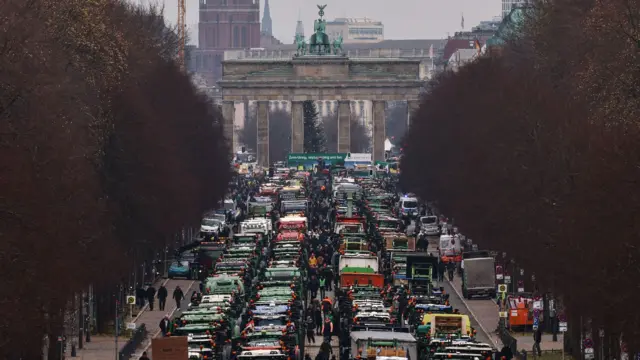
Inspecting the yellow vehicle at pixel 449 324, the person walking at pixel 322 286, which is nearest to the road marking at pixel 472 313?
the person walking at pixel 322 286

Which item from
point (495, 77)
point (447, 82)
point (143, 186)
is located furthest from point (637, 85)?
point (447, 82)

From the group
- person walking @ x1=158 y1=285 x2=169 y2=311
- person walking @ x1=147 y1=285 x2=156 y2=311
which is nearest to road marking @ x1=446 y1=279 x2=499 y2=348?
person walking @ x1=158 y1=285 x2=169 y2=311

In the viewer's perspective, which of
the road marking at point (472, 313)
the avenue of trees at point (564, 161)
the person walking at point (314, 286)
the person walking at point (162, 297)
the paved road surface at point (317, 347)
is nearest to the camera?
the avenue of trees at point (564, 161)

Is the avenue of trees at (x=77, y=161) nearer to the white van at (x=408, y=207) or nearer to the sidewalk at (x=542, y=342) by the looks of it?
the sidewalk at (x=542, y=342)

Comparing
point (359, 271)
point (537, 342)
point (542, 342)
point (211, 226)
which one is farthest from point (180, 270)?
point (537, 342)

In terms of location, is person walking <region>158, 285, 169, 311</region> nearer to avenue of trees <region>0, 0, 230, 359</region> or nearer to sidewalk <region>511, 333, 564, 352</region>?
avenue of trees <region>0, 0, 230, 359</region>

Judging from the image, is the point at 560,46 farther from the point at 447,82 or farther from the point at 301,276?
the point at 447,82
